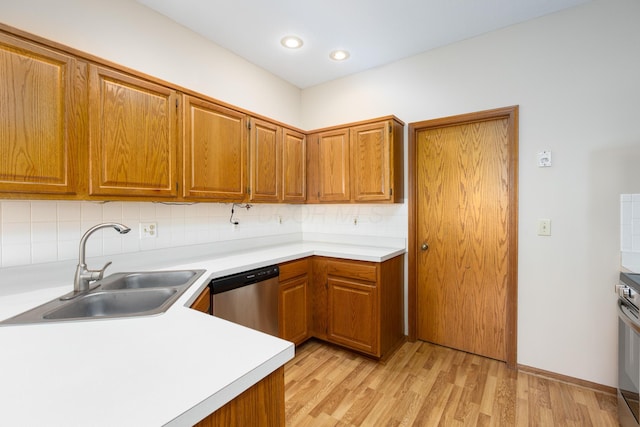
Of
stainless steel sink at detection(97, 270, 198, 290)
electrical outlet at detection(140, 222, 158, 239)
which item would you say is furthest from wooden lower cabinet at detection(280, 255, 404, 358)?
electrical outlet at detection(140, 222, 158, 239)

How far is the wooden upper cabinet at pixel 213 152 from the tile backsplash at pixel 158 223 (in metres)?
0.37

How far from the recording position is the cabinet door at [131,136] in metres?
1.57

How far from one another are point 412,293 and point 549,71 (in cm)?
206

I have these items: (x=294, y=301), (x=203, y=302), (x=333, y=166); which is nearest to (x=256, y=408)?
(x=203, y=302)

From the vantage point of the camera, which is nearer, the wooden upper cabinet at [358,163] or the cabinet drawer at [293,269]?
the cabinet drawer at [293,269]

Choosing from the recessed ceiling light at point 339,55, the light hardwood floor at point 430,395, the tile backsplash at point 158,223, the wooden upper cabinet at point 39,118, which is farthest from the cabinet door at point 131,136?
the light hardwood floor at point 430,395

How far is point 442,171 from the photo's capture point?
8.66 feet

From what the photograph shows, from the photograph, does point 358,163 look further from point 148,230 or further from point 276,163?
point 148,230

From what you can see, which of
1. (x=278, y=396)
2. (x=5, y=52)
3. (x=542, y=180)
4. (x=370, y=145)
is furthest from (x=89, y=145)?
(x=542, y=180)

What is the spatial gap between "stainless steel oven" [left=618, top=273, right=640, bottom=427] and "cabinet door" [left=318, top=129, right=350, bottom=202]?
6.28 ft

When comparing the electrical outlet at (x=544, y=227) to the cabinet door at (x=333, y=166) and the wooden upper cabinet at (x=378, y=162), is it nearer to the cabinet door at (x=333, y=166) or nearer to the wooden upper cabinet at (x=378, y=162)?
the wooden upper cabinet at (x=378, y=162)

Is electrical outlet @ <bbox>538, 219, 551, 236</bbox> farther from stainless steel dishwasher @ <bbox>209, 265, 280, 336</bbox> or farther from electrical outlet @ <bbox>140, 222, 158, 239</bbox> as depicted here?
Answer: electrical outlet @ <bbox>140, 222, 158, 239</bbox>

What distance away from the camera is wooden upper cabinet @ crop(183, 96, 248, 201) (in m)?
1.99

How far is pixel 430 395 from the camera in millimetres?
1980
